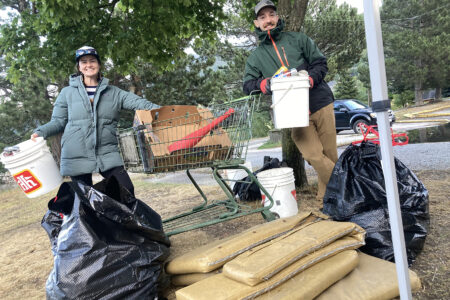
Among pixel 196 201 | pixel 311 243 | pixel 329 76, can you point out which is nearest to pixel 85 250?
pixel 311 243

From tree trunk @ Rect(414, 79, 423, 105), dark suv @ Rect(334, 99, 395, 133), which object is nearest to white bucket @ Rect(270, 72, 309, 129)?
dark suv @ Rect(334, 99, 395, 133)

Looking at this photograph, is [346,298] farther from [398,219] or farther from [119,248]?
[119,248]

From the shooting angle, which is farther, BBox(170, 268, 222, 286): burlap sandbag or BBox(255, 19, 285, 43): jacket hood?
BBox(255, 19, 285, 43): jacket hood

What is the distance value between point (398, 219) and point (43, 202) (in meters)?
8.01

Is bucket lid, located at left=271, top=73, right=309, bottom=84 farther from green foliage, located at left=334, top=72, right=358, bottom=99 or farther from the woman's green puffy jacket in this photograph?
green foliage, located at left=334, top=72, right=358, bottom=99

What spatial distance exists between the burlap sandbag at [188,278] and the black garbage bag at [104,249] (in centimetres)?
10

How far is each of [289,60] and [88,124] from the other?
6.52 feet

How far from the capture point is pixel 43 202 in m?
7.55

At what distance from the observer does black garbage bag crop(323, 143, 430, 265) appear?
2205mm

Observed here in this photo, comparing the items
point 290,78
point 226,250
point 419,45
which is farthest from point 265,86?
point 419,45

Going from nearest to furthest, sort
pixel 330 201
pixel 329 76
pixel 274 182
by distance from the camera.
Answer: pixel 330 201 < pixel 274 182 < pixel 329 76

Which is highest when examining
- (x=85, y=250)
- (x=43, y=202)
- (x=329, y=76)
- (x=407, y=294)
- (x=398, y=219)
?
(x=329, y=76)

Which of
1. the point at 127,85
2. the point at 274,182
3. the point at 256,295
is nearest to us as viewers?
the point at 256,295

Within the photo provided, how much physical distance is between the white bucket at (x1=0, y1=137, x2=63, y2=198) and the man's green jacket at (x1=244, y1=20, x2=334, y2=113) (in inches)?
74.8
